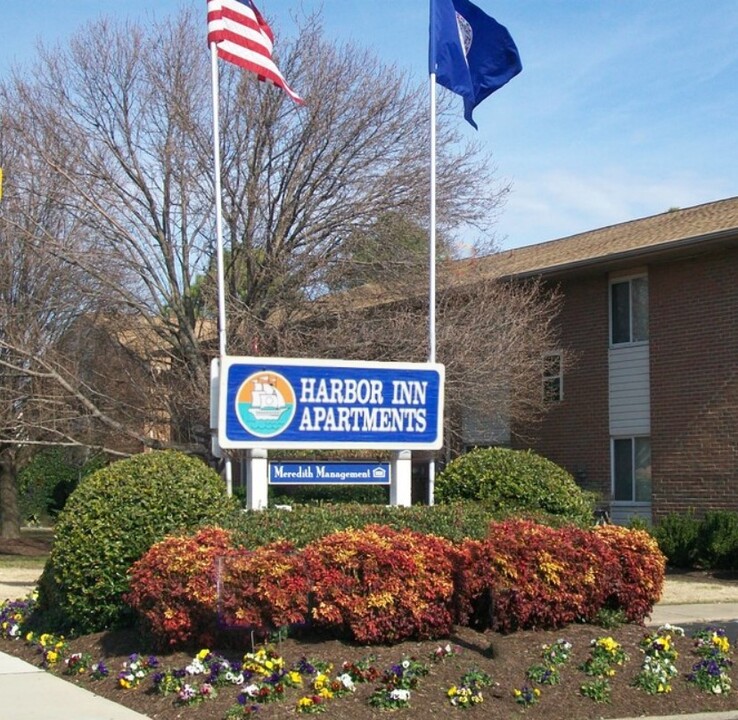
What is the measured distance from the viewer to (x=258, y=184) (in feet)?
66.0

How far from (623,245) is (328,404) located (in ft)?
42.2

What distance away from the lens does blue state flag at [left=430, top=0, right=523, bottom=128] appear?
48.4 feet

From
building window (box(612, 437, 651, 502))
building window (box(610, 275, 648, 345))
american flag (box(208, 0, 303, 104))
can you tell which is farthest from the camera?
building window (box(610, 275, 648, 345))

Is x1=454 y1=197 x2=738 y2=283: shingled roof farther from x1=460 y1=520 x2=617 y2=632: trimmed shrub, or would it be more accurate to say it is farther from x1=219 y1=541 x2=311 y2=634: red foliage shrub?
x1=219 y1=541 x2=311 y2=634: red foliage shrub

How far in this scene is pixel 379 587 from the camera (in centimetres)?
967

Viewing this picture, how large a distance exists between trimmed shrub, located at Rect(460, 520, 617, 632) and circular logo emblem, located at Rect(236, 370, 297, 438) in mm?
2572

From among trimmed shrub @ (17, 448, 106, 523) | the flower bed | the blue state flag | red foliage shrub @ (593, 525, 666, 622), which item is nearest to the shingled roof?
the blue state flag

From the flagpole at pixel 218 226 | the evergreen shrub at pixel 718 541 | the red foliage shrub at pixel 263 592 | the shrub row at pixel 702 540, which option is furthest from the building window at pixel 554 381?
the red foliage shrub at pixel 263 592

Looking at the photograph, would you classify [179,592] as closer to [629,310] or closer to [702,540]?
[702,540]

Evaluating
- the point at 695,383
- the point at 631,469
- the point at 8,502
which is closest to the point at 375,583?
the point at 695,383

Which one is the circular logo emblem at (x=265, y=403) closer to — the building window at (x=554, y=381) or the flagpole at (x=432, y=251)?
the flagpole at (x=432, y=251)

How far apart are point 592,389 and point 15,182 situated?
39.1 ft

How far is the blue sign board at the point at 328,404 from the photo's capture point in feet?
38.6

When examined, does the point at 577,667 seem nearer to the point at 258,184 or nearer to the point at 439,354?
the point at 439,354
